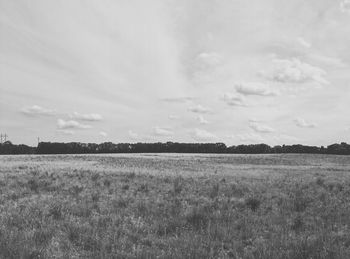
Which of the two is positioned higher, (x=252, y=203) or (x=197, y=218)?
(x=252, y=203)

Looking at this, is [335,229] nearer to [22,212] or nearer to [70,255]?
[70,255]

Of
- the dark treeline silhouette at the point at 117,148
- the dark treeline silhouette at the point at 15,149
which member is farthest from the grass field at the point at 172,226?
the dark treeline silhouette at the point at 15,149

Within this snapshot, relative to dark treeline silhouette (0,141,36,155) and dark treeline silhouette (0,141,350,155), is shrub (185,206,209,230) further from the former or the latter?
dark treeline silhouette (0,141,36,155)

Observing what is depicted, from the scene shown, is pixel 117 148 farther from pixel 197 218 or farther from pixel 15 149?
pixel 197 218

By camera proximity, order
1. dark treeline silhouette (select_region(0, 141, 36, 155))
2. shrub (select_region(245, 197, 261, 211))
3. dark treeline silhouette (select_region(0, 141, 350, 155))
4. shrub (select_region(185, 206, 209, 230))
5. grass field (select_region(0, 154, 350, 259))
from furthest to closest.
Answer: dark treeline silhouette (select_region(0, 141, 36, 155)) → dark treeline silhouette (select_region(0, 141, 350, 155)) → shrub (select_region(245, 197, 261, 211)) → shrub (select_region(185, 206, 209, 230)) → grass field (select_region(0, 154, 350, 259))

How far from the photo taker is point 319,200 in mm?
14547

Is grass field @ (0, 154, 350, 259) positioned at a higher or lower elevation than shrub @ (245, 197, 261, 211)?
lower

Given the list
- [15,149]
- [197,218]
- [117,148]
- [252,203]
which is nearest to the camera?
[197,218]

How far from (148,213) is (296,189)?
9233mm

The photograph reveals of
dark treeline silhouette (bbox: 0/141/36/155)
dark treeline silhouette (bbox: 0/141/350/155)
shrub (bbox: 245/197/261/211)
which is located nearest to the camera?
shrub (bbox: 245/197/261/211)

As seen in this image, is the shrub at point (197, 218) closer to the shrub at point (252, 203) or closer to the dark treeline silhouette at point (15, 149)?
the shrub at point (252, 203)

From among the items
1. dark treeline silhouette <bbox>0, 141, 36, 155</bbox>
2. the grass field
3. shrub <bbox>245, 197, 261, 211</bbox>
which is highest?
dark treeline silhouette <bbox>0, 141, 36, 155</bbox>

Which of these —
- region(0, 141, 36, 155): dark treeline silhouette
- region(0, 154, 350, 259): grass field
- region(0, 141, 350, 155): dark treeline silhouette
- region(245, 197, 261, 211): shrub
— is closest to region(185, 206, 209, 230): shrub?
region(0, 154, 350, 259): grass field

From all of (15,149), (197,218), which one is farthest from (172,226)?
(15,149)
